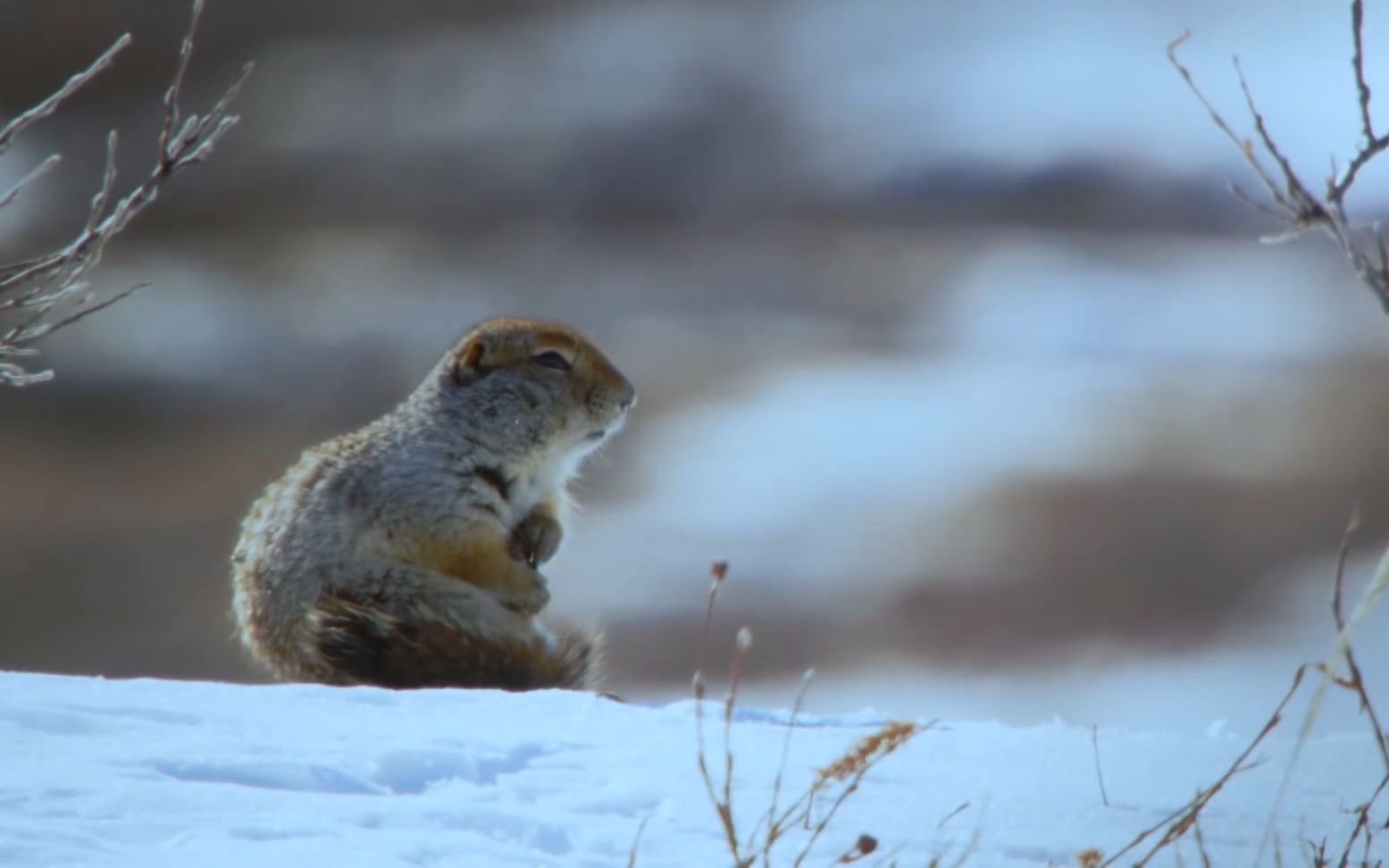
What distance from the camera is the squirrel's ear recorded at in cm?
677

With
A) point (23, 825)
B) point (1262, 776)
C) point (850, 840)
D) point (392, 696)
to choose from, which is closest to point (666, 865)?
point (850, 840)

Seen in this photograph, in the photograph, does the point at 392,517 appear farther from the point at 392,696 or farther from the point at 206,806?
the point at 206,806

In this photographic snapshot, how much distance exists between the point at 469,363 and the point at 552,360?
394mm

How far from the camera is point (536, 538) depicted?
256 inches

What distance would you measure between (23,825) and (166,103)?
147 cm

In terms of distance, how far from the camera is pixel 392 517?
19.3 feet

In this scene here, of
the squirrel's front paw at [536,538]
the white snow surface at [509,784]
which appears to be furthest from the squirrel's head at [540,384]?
the white snow surface at [509,784]

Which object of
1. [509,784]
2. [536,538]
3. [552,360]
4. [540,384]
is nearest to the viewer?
[509,784]

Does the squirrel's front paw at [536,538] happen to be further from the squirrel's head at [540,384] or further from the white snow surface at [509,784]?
the white snow surface at [509,784]

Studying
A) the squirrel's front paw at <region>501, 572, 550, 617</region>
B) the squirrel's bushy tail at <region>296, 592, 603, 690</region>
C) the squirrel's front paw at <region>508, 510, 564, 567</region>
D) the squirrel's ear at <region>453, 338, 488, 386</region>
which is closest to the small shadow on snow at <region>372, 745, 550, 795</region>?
the squirrel's bushy tail at <region>296, 592, 603, 690</region>

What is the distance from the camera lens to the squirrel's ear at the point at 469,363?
22.2ft

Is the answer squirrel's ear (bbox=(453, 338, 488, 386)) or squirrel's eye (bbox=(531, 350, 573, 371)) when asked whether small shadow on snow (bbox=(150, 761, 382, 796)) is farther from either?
squirrel's eye (bbox=(531, 350, 573, 371))

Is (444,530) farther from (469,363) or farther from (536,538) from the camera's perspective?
(469,363)

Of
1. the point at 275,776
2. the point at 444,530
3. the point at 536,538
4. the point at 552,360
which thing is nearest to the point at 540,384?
the point at 552,360
